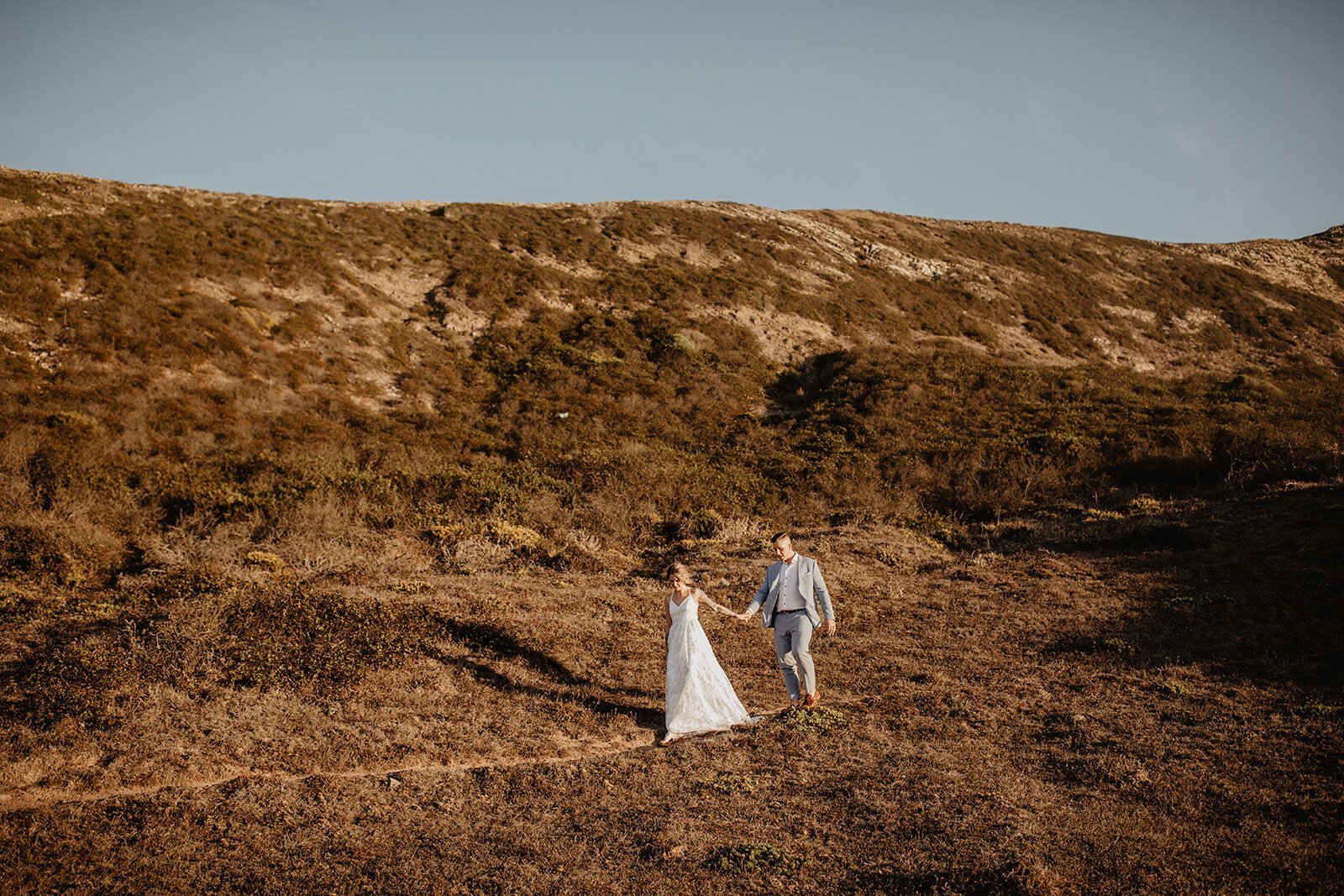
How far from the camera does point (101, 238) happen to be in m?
24.4

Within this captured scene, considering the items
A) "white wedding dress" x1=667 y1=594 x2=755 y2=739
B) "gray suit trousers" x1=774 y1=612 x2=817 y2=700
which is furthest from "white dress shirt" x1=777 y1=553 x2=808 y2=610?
"white wedding dress" x1=667 y1=594 x2=755 y2=739

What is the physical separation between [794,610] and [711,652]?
1064 millimetres

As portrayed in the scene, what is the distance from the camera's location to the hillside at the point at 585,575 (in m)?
5.37

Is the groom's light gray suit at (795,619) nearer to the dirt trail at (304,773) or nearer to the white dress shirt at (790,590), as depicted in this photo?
the white dress shirt at (790,590)

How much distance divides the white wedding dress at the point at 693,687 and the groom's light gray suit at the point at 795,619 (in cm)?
73

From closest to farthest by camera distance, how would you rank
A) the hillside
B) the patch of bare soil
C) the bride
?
1. the patch of bare soil
2. the hillside
3. the bride

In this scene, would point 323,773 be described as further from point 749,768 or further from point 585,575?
point 585,575

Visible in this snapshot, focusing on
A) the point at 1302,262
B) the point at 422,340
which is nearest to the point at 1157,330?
the point at 1302,262

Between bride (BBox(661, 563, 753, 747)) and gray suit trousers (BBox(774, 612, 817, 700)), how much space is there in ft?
2.15

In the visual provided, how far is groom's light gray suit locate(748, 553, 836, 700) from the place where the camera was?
782cm

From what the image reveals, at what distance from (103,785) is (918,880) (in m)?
6.77

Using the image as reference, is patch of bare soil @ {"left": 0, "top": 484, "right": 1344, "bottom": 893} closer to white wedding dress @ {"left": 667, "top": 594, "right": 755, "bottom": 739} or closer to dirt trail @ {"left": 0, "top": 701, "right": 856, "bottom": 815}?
dirt trail @ {"left": 0, "top": 701, "right": 856, "bottom": 815}

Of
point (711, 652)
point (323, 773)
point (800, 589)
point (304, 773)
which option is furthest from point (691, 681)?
point (304, 773)

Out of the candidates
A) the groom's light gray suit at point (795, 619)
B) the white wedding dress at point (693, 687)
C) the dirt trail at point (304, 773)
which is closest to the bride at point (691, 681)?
the white wedding dress at point (693, 687)
